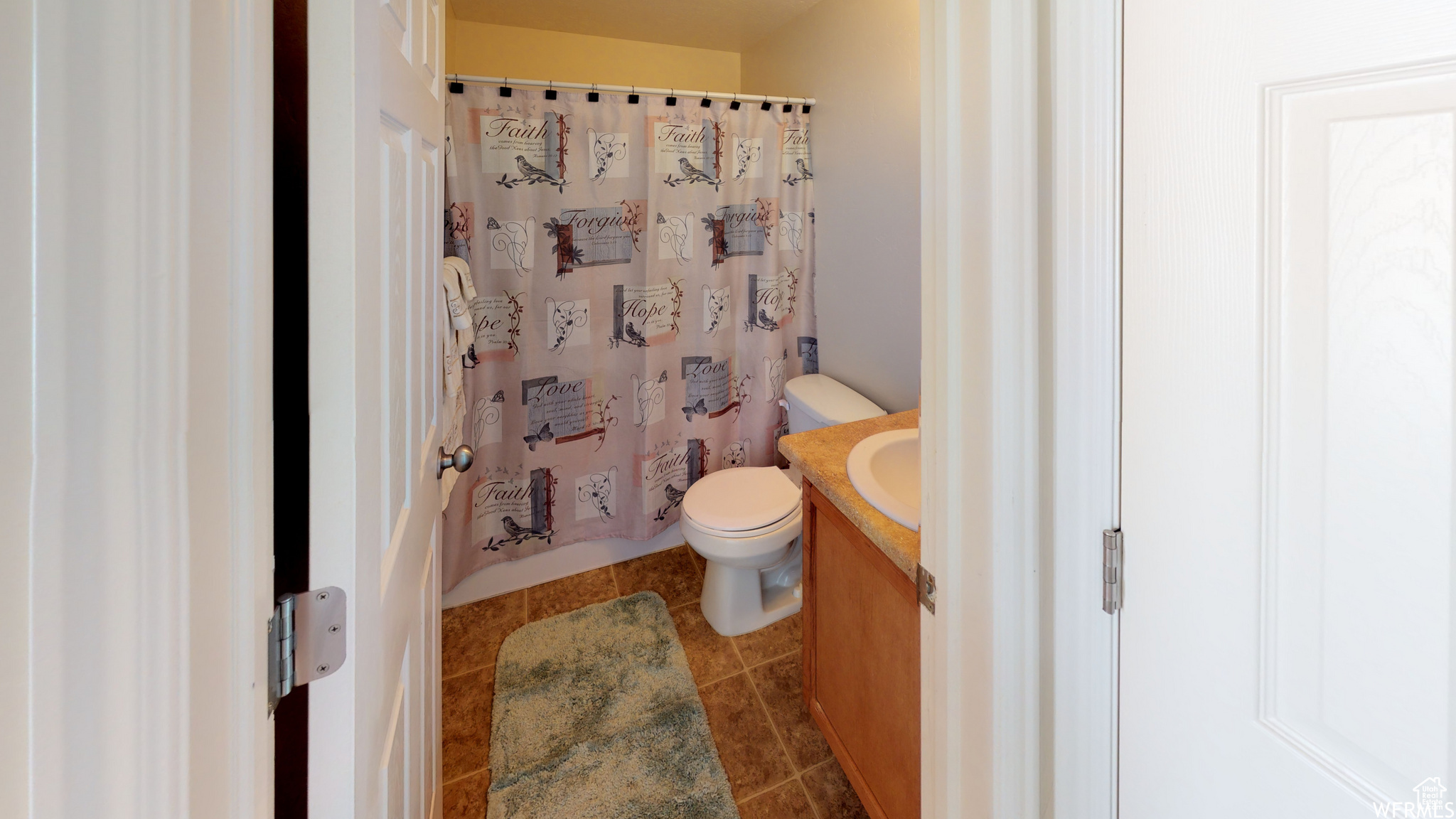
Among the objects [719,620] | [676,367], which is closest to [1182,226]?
[719,620]

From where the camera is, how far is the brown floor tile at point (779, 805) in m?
1.39

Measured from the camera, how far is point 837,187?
231 centimetres

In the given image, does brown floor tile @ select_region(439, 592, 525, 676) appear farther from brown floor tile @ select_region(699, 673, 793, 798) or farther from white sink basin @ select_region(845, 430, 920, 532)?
white sink basin @ select_region(845, 430, 920, 532)

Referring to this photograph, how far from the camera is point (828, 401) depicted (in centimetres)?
214

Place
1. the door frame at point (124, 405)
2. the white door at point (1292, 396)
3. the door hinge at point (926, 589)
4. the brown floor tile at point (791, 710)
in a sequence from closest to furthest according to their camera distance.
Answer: the door frame at point (124, 405) < the white door at point (1292, 396) < the door hinge at point (926, 589) < the brown floor tile at point (791, 710)

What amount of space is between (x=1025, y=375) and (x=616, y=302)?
1827 millimetres

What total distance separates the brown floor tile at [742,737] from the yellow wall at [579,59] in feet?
7.86

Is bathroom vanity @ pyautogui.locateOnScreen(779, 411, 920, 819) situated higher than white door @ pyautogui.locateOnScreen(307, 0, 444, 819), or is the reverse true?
white door @ pyautogui.locateOnScreen(307, 0, 444, 819)

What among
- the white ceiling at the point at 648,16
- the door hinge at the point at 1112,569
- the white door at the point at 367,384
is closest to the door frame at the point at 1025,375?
the door hinge at the point at 1112,569

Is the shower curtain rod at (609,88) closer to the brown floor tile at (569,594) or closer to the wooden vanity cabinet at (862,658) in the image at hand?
the wooden vanity cabinet at (862,658)

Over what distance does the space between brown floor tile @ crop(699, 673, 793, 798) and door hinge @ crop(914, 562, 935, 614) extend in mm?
914

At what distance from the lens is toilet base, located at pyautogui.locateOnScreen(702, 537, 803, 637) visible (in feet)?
6.58

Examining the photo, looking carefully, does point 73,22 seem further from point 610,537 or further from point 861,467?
point 610,537

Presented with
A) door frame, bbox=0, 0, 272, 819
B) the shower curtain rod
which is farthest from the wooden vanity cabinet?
the shower curtain rod
